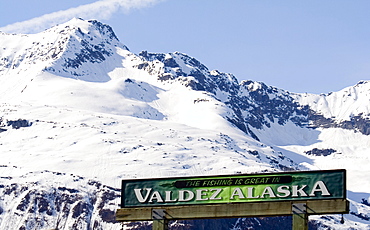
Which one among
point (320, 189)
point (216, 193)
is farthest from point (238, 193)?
point (320, 189)

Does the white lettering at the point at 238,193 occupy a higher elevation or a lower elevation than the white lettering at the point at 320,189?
lower

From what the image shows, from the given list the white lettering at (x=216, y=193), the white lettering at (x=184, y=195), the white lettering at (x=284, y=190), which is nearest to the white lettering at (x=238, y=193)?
the white lettering at (x=216, y=193)

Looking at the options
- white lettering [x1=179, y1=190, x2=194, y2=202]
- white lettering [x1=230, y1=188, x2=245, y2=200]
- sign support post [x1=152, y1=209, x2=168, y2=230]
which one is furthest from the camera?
sign support post [x1=152, y1=209, x2=168, y2=230]

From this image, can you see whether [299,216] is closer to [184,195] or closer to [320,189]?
[320,189]

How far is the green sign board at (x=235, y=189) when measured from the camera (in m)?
46.6

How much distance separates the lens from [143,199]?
→ 49375 mm

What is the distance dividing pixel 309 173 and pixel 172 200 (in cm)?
705

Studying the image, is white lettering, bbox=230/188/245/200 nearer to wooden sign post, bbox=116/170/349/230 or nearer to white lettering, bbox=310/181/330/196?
wooden sign post, bbox=116/170/349/230

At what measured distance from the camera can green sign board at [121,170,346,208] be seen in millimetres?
46562

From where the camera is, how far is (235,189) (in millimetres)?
47625

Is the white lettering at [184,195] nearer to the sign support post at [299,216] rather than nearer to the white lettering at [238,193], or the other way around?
the white lettering at [238,193]

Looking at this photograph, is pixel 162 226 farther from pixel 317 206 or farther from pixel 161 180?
pixel 317 206

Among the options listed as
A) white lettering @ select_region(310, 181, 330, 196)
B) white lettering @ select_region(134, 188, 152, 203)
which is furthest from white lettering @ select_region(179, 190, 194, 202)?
white lettering @ select_region(310, 181, 330, 196)

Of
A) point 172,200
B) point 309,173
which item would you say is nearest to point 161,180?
point 172,200
